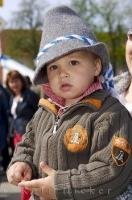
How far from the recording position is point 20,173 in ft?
7.06

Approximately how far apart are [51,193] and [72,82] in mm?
445

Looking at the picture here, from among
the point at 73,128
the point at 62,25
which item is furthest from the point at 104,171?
the point at 62,25

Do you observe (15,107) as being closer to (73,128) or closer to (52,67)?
(52,67)

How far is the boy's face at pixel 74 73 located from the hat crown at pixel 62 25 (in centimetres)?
9

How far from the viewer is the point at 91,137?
2.01 m

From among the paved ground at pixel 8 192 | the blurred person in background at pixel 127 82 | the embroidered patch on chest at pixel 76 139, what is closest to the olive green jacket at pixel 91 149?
the embroidered patch on chest at pixel 76 139

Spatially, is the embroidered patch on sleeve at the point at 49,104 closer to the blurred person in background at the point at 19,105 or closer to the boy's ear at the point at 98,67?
the boy's ear at the point at 98,67

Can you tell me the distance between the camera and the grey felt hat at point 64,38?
6.87 feet

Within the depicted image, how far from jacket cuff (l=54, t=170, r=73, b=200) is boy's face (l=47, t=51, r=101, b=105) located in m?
0.34

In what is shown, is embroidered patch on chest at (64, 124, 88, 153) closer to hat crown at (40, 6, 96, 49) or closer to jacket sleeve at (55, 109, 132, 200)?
jacket sleeve at (55, 109, 132, 200)

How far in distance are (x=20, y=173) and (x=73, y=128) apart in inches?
12.0

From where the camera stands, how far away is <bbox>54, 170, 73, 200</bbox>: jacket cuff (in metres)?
1.98

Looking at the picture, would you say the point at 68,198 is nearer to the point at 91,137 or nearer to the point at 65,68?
the point at 91,137

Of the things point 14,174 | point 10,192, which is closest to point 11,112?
point 10,192
